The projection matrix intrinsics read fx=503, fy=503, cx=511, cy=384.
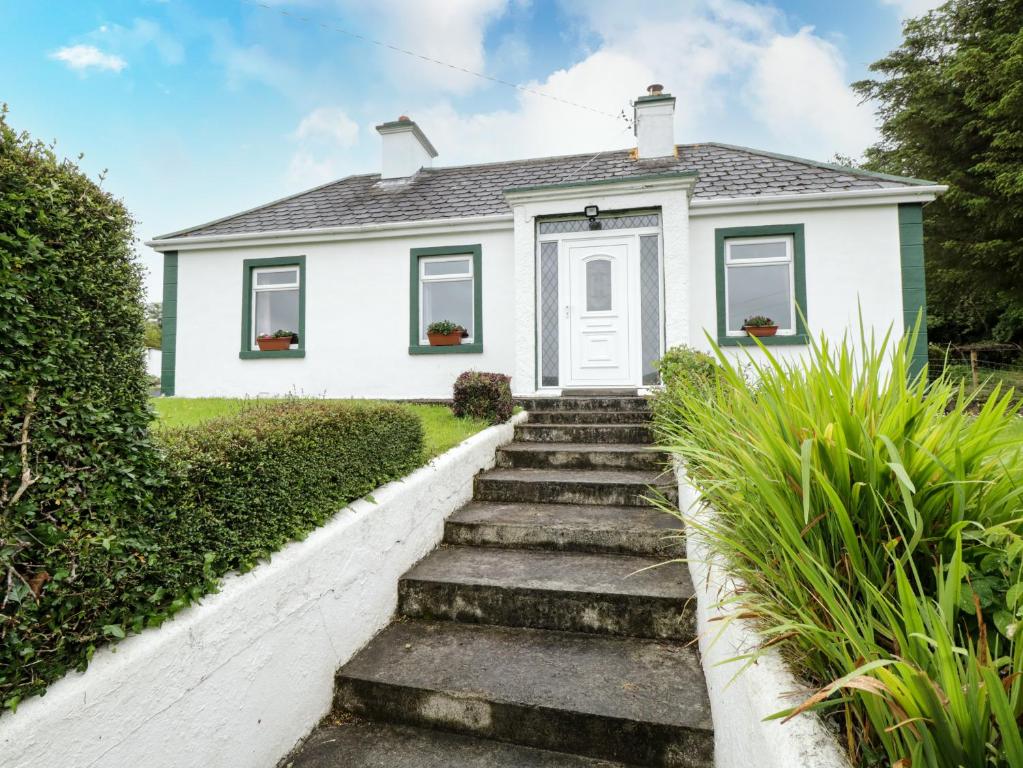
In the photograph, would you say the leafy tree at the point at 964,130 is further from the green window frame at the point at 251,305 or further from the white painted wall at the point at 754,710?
the green window frame at the point at 251,305

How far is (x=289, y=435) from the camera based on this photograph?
237cm

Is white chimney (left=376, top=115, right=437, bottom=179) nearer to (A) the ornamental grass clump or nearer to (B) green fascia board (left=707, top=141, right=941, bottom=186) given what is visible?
(B) green fascia board (left=707, top=141, right=941, bottom=186)

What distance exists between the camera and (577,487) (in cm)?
403

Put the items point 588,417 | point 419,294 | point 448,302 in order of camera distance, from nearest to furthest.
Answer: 1. point 588,417
2. point 419,294
3. point 448,302

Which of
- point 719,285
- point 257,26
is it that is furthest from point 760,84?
point 257,26

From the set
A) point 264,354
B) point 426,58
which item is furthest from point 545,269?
point 264,354

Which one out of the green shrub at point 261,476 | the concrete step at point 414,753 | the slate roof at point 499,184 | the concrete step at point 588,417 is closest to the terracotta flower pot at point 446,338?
the slate roof at point 499,184

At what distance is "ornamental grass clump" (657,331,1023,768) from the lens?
0.92 m

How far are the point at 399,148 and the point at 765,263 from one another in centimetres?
715

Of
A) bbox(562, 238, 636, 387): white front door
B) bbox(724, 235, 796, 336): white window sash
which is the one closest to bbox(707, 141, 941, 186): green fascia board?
bbox(724, 235, 796, 336): white window sash

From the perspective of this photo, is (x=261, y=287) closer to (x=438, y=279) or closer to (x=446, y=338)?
(x=438, y=279)

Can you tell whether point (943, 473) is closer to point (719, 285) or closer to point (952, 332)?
point (719, 285)

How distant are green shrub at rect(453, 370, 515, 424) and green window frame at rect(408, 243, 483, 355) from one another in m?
2.36

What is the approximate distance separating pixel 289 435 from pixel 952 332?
2849 cm
